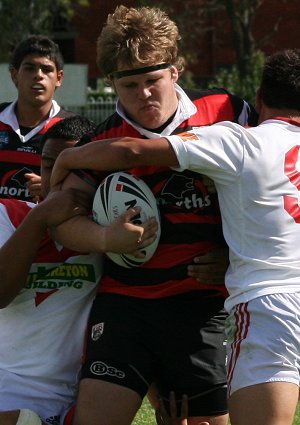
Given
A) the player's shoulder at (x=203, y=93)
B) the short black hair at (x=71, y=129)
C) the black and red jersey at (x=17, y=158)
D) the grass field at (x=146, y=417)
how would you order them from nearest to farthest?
the player's shoulder at (x=203, y=93), the short black hair at (x=71, y=129), the grass field at (x=146, y=417), the black and red jersey at (x=17, y=158)

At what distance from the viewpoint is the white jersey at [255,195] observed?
3.87 meters

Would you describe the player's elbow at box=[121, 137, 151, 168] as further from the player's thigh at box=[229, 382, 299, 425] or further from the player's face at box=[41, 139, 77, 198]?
the player's thigh at box=[229, 382, 299, 425]

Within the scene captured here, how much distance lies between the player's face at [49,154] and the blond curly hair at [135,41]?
48cm

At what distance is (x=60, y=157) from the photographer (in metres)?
4.20

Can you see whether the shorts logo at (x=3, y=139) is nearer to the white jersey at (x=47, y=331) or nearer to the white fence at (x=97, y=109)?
the white jersey at (x=47, y=331)

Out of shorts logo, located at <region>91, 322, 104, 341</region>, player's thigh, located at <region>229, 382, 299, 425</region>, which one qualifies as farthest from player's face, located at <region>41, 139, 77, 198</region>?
player's thigh, located at <region>229, 382, 299, 425</region>

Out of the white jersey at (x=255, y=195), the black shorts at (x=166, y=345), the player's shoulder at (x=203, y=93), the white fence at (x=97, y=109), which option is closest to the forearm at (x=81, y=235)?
the black shorts at (x=166, y=345)

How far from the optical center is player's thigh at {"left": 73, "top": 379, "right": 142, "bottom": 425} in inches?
159

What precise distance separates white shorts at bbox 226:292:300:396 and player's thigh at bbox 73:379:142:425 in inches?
19.3

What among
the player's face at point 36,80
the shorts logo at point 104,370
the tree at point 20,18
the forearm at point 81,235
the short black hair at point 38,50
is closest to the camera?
the forearm at point 81,235

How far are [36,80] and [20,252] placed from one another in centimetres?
330

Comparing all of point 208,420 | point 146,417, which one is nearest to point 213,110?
point 208,420

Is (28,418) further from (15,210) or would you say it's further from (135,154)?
(135,154)

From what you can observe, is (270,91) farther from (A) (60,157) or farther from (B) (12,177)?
(B) (12,177)
